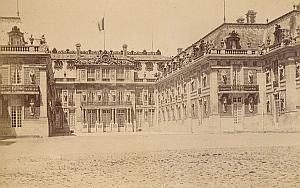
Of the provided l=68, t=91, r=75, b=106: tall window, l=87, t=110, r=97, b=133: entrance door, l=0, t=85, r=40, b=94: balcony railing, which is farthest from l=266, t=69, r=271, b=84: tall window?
l=68, t=91, r=75, b=106: tall window

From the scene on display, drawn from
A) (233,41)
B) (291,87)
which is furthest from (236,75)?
(291,87)

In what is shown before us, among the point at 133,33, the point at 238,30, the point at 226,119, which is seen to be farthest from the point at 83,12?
the point at 238,30

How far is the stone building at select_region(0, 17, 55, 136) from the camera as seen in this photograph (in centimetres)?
908

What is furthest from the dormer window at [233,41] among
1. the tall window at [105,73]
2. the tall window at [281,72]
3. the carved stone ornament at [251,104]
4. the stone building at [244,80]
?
the tall window at [105,73]

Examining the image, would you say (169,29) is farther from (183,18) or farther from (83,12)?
(83,12)

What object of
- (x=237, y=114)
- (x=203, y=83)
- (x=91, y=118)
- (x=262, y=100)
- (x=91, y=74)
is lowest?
(x=91, y=118)

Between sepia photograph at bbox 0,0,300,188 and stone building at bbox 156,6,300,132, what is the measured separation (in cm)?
3

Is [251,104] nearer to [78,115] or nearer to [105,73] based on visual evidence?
[105,73]

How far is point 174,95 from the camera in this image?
18.4 metres

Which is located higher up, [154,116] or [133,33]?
[133,33]

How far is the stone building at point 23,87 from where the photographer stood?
9.08 meters

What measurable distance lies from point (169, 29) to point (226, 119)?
7460 millimetres

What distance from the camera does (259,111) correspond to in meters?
12.7

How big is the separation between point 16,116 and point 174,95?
918 cm
